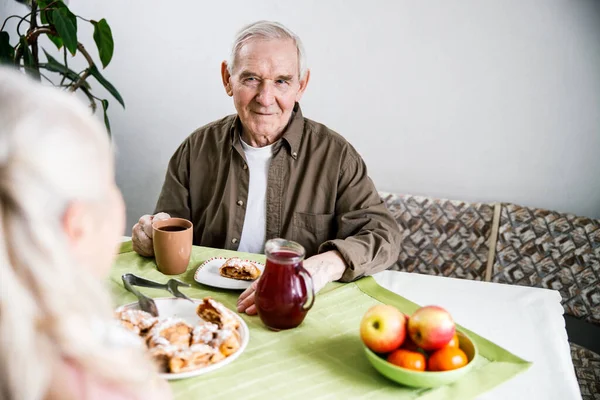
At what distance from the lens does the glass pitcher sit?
1095mm

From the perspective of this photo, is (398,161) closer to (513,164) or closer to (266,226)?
(513,164)

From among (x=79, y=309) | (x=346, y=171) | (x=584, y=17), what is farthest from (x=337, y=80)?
(x=79, y=309)

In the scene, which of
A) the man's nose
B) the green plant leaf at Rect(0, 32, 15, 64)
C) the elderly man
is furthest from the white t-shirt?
the green plant leaf at Rect(0, 32, 15, 64)

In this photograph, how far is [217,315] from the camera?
1.10 m

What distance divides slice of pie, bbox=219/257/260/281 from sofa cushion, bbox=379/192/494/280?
100 centimetres

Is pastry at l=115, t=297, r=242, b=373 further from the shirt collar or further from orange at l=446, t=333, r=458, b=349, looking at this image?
A: the shirt collar

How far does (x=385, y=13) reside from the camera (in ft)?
7.70

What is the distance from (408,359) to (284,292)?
0.92 feet

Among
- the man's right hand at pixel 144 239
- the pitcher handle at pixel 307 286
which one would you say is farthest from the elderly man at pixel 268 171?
the pitcher handle at pixel 307 286

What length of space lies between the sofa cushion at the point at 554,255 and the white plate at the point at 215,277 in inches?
43.8

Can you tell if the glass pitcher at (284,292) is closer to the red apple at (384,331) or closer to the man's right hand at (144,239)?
the red apple at (384,331)

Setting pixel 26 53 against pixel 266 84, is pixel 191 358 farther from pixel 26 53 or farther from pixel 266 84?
pixel 26 53

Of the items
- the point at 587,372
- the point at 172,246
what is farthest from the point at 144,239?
the point at 587,372

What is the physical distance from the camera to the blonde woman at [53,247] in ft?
1.84
